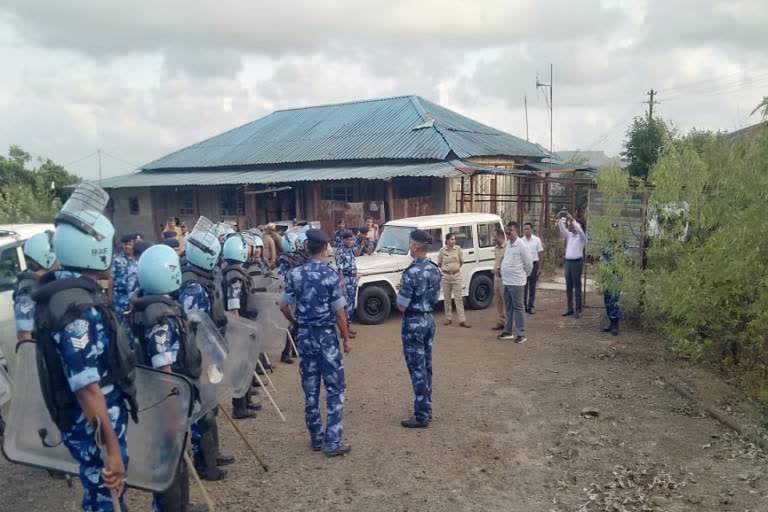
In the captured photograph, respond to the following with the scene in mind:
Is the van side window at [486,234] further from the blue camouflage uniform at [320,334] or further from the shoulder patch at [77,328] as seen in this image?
the shoulder patch at [77,328]

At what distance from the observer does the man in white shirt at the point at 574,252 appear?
9219 mm

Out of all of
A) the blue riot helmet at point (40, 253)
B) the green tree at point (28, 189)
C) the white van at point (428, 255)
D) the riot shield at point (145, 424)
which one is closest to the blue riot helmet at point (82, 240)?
the riot shield at point (145, 424)

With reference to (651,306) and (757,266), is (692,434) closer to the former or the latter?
(757,266)

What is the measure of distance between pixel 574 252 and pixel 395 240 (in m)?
2.95

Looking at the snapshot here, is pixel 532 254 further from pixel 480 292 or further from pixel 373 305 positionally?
pixel 373 305

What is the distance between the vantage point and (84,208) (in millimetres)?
2938

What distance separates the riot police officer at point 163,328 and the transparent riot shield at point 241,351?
2.18 ft

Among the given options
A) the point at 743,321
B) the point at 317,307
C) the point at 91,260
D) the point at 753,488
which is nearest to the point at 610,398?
the point at 743,321

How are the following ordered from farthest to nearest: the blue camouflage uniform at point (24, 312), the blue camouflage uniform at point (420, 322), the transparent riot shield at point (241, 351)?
1. the blue camouflage uniform at point (420, 322)
2. the blue camouflage uniform at point (24, 312)
3. the transparent riot shield at point (241, 351)

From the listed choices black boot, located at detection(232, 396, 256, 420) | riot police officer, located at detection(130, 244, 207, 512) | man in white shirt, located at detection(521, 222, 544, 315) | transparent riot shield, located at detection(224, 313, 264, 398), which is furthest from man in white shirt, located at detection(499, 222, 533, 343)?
riot police officer, located at detection(130, 244, 207, 512)

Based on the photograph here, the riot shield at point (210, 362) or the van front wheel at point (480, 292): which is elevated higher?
the riot shield at point (210, 362)

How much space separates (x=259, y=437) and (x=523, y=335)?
4457 mm

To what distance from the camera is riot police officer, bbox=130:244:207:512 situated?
3320 millimetres

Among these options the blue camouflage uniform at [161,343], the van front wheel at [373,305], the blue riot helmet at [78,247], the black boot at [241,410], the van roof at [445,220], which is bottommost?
the black boot at [241,410]
